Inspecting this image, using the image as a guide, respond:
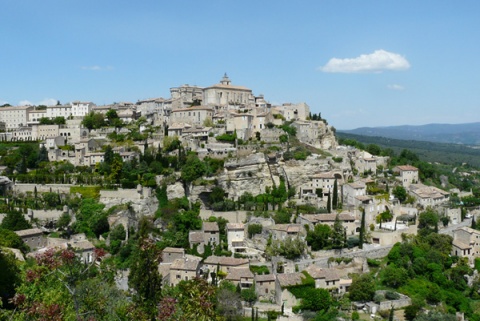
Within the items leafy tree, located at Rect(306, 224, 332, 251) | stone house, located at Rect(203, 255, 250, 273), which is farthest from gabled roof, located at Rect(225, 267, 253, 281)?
leafy tree, located at Rect(306, 224, 332, 251)

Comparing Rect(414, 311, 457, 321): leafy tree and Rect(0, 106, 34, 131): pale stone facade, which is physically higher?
Rect(0, 106, 34, 131): pale stone facade

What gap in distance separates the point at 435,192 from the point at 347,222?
507 inches

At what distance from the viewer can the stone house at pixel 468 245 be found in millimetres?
42269

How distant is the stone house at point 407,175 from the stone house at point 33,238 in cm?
3581

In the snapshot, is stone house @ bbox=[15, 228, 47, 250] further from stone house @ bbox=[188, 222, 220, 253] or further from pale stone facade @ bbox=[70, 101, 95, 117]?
pale stone facade @ bbox=[70, 101, 95, 117]

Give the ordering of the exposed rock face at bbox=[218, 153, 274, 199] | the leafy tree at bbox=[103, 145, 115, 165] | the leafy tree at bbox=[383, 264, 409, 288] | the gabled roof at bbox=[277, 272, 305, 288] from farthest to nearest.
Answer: the leafy tree at bbox=[103, 145, 115, 165], the exposed rock face at bbox=[218, 153, 274, 199], the leafy tree at bbox=[383, 264, 409, 288], the gabled roof at bbox=[277, 272, 305, 288]

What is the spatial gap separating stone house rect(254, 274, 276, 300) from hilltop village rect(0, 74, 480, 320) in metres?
Answer: 0.09

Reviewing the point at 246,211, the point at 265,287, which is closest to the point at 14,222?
the point at 246,211

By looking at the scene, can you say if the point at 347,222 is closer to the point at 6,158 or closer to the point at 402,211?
the point at 402,211

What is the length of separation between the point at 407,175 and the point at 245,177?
18185mm

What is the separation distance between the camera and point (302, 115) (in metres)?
65.8

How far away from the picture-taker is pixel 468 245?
4250 centimetres

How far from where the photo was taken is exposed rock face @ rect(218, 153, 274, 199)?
161 ft

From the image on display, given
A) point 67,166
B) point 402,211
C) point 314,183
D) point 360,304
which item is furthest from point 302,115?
point 360,304
